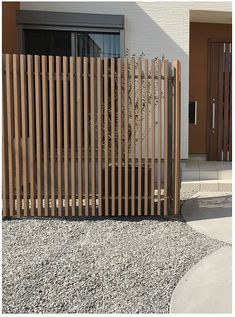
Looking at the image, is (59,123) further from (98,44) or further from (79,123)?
(98,44)

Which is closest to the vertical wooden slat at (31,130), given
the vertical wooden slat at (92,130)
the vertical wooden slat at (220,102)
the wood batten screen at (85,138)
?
the wood batten screen at (85,138)

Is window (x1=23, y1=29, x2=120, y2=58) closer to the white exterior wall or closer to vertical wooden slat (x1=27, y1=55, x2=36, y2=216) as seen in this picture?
the white exterior wall

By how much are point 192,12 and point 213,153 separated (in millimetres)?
3074

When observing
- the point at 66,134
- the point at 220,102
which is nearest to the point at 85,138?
the point at 66,134

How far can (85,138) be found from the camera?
4430mm

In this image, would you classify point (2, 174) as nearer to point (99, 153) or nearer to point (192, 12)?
point (99, 153)

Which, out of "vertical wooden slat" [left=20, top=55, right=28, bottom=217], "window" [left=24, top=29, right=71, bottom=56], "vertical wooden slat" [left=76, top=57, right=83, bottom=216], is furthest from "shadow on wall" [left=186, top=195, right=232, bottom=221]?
"window" [left=24, top=29, right=71, bottom=56]

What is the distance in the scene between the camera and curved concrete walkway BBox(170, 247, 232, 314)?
105 inches

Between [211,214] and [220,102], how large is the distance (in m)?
4.10

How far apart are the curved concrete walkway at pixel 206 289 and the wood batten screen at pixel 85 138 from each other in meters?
1.32

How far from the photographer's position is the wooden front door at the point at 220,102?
8172mm

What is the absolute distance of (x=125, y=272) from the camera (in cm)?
320

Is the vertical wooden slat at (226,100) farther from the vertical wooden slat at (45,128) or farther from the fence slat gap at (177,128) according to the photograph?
the vertical wooden slat at (45,128)

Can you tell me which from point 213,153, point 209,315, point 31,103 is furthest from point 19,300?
point 213,153
